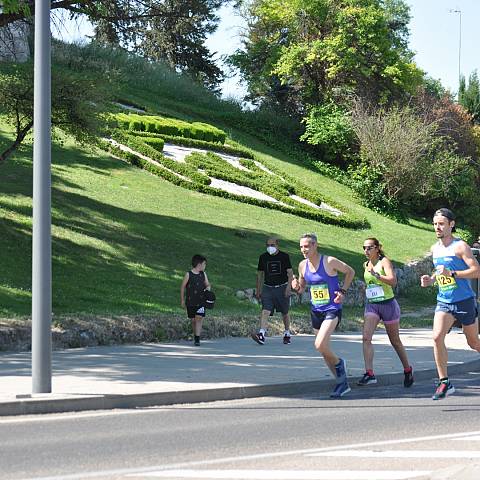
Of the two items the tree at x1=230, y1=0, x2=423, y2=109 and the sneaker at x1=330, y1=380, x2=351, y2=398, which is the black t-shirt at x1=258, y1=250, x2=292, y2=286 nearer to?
the sneaker at x1=330, y1=380, x2=351, y2=398

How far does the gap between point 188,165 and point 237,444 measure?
35.5 meters

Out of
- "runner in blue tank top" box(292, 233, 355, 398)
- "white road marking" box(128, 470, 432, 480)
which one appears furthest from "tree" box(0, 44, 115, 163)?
"white road marking" box(128, 470, 432, 480)

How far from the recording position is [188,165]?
1766 inches

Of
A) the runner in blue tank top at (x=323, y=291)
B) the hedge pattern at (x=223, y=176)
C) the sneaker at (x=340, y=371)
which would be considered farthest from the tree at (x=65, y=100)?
the sneaker at (x=340, y=371)

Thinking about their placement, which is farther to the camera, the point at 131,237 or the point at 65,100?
the point at 131,237

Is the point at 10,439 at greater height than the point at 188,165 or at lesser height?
lesser

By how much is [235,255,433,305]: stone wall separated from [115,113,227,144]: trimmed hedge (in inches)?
568

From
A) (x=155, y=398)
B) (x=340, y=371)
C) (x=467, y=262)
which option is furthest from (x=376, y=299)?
(x=155, y=398)

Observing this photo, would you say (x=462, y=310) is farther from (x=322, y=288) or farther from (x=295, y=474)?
(x=295, y=474)

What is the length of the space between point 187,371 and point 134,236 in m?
16.3

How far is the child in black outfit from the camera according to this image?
19.0m

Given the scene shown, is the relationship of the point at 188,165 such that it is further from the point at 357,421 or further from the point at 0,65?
the point at 357,421

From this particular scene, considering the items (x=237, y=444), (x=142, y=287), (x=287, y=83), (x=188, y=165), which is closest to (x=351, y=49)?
(x=287, y=83)

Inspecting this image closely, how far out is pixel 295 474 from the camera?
26.6 feet
